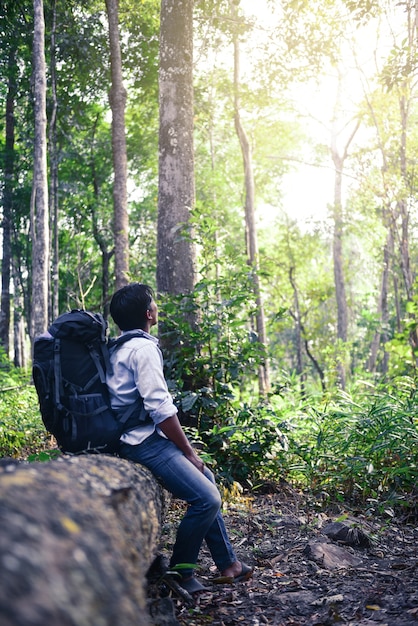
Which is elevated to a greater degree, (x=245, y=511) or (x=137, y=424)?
(x=137, y=424)

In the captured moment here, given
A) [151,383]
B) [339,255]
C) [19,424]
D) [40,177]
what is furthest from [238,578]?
[339,255]

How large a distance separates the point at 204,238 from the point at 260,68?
11.2m

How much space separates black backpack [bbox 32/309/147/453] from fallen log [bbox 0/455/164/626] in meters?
1.01

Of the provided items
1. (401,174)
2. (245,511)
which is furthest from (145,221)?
(245,511)

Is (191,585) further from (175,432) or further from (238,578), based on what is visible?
(175,432)

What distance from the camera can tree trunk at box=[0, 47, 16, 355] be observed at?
23.1 m

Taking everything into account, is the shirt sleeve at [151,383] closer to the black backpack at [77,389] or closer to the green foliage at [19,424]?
the black backpack at [77,389]

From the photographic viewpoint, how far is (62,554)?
1538 millimetres

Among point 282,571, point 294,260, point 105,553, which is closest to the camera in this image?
point 105,553

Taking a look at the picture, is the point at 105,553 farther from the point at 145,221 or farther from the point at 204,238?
the point at 145,221

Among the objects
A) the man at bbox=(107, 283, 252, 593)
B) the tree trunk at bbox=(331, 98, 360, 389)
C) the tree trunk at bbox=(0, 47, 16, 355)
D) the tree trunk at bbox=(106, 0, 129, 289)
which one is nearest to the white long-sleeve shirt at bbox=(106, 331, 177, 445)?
the man at bbox=(107, 283, 252, 593)

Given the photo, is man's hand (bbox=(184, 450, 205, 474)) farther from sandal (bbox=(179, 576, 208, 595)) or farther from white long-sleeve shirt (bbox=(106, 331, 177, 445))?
sandal (bbox=(179, 576, 208, 595))

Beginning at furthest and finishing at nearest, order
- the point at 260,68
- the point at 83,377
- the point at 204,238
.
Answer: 1. the point at 260,68
2. the point at 204,238
3. the point at 83,377

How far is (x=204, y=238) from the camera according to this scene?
6.84 m
